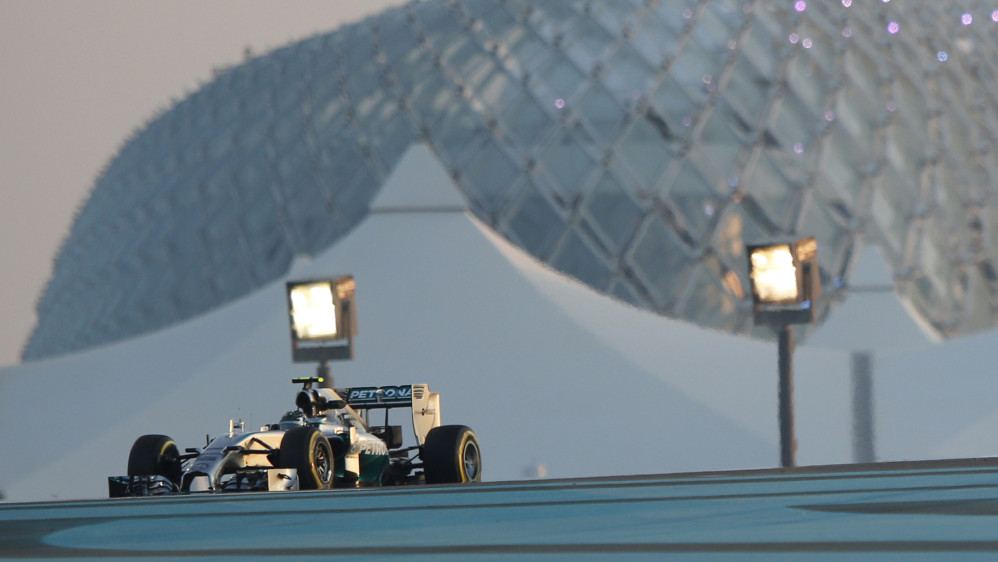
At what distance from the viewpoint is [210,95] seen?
46.7m

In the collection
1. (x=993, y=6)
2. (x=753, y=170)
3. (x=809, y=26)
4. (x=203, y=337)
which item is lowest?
(x=203, y=337)

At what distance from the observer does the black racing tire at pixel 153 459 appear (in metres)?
12.0

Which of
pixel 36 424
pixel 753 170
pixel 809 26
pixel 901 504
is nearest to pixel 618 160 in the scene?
pixel 753 170

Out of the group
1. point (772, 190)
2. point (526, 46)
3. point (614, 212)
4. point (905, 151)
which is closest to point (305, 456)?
point (614, 212)

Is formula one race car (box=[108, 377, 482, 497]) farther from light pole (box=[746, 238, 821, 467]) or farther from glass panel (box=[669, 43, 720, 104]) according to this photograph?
glass panel (box=[669, 43, 720, 104])

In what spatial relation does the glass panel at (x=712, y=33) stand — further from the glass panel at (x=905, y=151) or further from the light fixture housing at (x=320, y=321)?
the light fixture housing at (x=320, y=321)

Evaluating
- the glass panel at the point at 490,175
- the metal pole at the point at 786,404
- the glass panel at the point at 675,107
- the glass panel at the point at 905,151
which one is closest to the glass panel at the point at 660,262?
the glass panel at the point at 675,107

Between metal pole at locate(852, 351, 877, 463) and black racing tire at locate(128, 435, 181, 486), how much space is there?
38.5ft

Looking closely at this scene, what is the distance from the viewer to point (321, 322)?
54.5ft

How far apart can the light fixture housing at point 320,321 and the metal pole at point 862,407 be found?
27.2 ft

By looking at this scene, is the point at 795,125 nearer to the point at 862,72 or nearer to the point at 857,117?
the point at 857,117

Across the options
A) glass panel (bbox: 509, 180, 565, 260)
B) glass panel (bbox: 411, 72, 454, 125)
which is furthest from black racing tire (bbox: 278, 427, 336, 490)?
glass panel (bbox: 411, 72, 454, 125)

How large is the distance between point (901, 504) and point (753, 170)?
27.2 m

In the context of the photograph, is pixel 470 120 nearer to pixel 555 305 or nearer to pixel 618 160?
pixel 618 160
